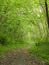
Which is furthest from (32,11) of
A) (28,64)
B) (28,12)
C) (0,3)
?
(28,64)

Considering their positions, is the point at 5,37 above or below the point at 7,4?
below

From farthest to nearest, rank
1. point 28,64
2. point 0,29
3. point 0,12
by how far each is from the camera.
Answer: point 0,29
point 0,12
point 28,64

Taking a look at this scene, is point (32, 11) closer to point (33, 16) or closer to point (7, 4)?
point (33, 16)

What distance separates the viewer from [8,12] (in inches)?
1051

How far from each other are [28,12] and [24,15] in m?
0.93

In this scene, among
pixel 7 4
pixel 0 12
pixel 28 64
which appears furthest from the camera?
pixel 7 4

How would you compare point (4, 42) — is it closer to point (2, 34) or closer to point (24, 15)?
point (2, 34)

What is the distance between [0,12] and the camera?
23734mm

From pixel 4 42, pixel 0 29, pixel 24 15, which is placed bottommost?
pixel 4 42

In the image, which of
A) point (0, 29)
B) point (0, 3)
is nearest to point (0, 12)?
point (0, 3)

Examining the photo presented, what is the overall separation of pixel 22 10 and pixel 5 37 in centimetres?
527

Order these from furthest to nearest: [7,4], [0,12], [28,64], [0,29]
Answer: [0,29]
[7,4]
[0,12]
[28,64]

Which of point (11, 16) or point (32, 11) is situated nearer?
point (11, 16)

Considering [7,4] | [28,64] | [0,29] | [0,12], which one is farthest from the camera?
[0,29]
